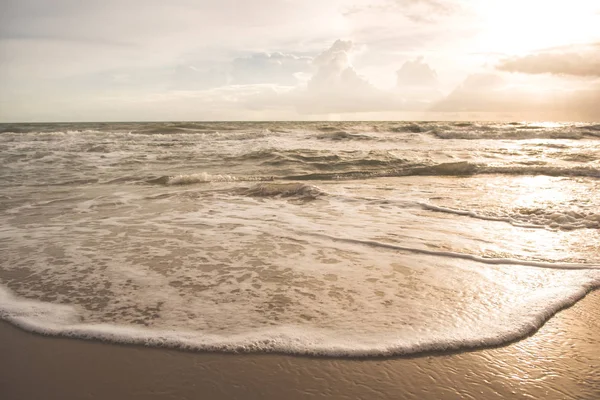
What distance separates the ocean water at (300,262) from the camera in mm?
3027

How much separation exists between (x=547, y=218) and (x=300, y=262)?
14.1 ft

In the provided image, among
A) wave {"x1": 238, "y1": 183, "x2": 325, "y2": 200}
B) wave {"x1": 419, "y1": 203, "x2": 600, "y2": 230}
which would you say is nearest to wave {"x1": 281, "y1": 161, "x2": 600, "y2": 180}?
wave {"x1": 238, "y1": 183, "x2": 325, "y2": 200}

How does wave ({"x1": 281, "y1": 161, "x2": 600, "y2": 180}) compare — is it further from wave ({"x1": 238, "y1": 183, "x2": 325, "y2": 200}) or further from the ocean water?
wave ({"x1": 238, "y1": 183, "x2": 325, "y2": 200})

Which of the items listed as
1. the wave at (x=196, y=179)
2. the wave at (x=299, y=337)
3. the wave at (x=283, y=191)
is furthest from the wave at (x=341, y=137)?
the wave at (x=299, y=337)

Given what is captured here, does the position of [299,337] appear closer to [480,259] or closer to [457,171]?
[480,259]

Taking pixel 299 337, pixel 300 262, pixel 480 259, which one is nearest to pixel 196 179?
pixel 300 262

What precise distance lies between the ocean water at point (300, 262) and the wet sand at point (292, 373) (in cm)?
13

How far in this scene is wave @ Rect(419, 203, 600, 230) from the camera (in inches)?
235

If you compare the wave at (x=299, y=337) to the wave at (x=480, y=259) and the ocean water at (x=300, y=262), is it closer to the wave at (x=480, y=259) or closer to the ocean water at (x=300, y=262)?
the ocean water at (x=300, y=262)

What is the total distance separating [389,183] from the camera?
1062 cm

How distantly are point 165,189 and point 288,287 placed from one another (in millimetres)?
6956

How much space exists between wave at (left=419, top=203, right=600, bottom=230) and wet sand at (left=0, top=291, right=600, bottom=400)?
3.59 metres

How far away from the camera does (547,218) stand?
6.31 m

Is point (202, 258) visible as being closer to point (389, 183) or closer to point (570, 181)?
point (389, 183)
